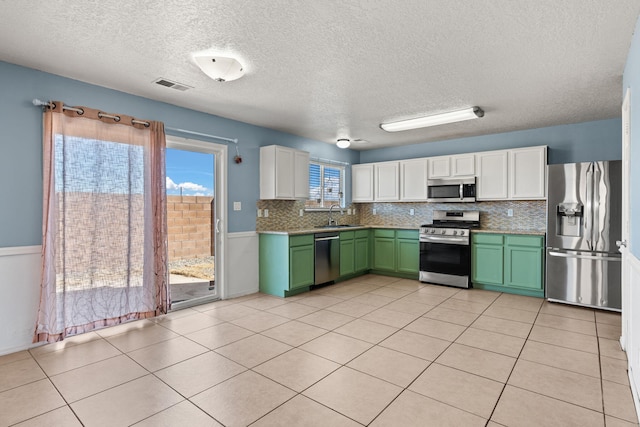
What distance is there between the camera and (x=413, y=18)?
2.19 metres

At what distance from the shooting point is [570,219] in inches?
167

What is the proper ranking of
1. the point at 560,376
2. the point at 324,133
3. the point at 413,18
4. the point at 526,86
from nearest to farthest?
the point at 413,18 → the point at 560,376 → the point at 526,86 → the point at 324,133

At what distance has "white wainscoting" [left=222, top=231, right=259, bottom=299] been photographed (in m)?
4.60

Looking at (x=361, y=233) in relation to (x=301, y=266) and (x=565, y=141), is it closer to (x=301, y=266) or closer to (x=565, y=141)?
(x=301, y=266)

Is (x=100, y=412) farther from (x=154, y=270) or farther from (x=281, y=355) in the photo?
(x=154, y=270)

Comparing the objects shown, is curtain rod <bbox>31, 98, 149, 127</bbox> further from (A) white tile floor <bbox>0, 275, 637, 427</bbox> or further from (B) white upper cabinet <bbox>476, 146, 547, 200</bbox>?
(B) white upper cabinet <bbox>476, 146, 547, 200</bbox>

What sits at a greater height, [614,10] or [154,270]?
[614,10]

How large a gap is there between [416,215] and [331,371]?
427 centimetres

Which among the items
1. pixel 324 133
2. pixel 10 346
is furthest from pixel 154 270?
pixel 324 133

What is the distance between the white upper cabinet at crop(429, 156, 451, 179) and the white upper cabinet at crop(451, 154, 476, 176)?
8 cm

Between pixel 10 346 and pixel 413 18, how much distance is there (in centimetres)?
400

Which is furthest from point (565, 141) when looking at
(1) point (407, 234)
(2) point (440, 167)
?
(1) point (407, 234)

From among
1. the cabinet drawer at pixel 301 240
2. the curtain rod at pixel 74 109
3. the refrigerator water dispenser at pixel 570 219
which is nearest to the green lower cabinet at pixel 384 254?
the cabinet drawer at pixel 301 240

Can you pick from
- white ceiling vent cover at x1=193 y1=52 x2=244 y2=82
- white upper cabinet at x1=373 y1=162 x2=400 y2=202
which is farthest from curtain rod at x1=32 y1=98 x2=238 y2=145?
white upper cabinet at x1=373 y1=162 x2=400 y2=202
